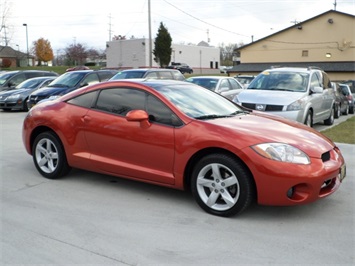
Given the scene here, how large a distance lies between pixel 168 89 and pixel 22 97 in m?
12.1

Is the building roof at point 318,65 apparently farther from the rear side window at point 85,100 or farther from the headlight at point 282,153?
the headlight at point 282,153

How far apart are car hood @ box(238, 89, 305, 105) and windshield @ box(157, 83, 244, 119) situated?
4.17 m

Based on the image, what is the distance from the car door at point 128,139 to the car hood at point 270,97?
528 cm

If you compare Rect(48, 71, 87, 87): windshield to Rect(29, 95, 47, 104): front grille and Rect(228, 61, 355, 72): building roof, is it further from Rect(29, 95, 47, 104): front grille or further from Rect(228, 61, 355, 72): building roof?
Rect(228, 61, 355, 72): building roof

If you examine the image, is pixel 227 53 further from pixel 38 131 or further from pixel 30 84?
pixel 38 131

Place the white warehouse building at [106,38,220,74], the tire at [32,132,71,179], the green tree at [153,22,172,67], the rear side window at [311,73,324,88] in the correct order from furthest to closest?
the white warehouse building at [106,38,220,74] < the green tree at [153,22,172,67] < the rear side window at [311,73,324,88] < the tire at [32,132,71,179]

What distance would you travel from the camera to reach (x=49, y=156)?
18.6 feet

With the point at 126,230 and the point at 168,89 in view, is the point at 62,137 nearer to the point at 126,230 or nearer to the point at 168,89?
the point at 168,89

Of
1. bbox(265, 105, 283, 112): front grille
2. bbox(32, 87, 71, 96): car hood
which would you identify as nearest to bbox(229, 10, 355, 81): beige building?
bbox(32, 87, 71, 96): car hood

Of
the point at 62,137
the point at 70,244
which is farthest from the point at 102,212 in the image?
the point at 62,137

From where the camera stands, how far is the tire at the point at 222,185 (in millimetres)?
4051

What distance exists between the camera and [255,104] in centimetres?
955

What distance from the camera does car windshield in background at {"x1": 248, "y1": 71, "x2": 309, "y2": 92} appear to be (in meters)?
10.3

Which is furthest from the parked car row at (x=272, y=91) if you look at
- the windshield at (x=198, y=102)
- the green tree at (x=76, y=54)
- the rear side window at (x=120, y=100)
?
the green tree at (x=76, y=54)
